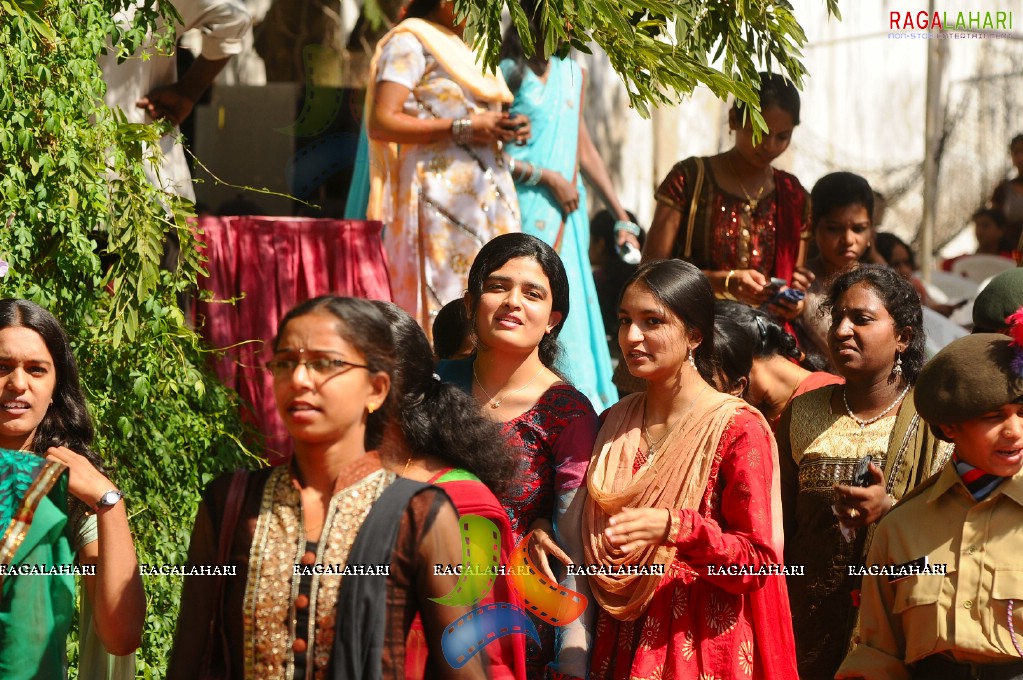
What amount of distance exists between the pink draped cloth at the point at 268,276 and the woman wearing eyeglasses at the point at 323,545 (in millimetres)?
2543

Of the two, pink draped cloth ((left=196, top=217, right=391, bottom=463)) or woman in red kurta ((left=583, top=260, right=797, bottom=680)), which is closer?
woman in red kurta ((left=583, top=260, right=797, bottom=680))

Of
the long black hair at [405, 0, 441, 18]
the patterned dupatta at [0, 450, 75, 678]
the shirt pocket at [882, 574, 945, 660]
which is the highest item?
the long black hair at [405, 0, 441, 18]

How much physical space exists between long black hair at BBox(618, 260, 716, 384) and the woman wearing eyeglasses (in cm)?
101

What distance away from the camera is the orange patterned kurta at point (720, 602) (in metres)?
3.23

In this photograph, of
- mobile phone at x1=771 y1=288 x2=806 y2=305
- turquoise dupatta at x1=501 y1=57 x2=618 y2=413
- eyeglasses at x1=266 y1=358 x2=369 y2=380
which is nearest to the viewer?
eyeglasses at x1=266 y1=358 x2=369 y2=380

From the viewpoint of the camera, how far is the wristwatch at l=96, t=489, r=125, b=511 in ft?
9.78

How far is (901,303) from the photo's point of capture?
4.09 metres

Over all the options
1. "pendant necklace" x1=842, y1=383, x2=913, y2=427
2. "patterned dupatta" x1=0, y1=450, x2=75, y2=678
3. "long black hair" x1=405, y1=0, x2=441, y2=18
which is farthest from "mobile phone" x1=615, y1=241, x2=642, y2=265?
"patterned dupatta" x1=0, y1=450, x2=75, y2=678

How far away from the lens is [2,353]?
3.29 metres

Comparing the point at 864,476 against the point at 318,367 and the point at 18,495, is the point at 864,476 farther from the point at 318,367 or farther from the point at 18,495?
the point at 18,495

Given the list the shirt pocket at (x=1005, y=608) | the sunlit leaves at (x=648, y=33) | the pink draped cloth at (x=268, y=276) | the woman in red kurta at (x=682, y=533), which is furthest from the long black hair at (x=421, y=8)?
the shirt pocket at (x=1005, y=608)

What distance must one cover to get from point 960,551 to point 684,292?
92cm

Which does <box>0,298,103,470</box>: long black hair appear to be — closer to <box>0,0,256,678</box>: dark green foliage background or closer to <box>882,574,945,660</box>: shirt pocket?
<box>0,0,256,678</box>: dark green foliage background

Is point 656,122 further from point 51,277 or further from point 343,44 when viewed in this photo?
point 51,277
